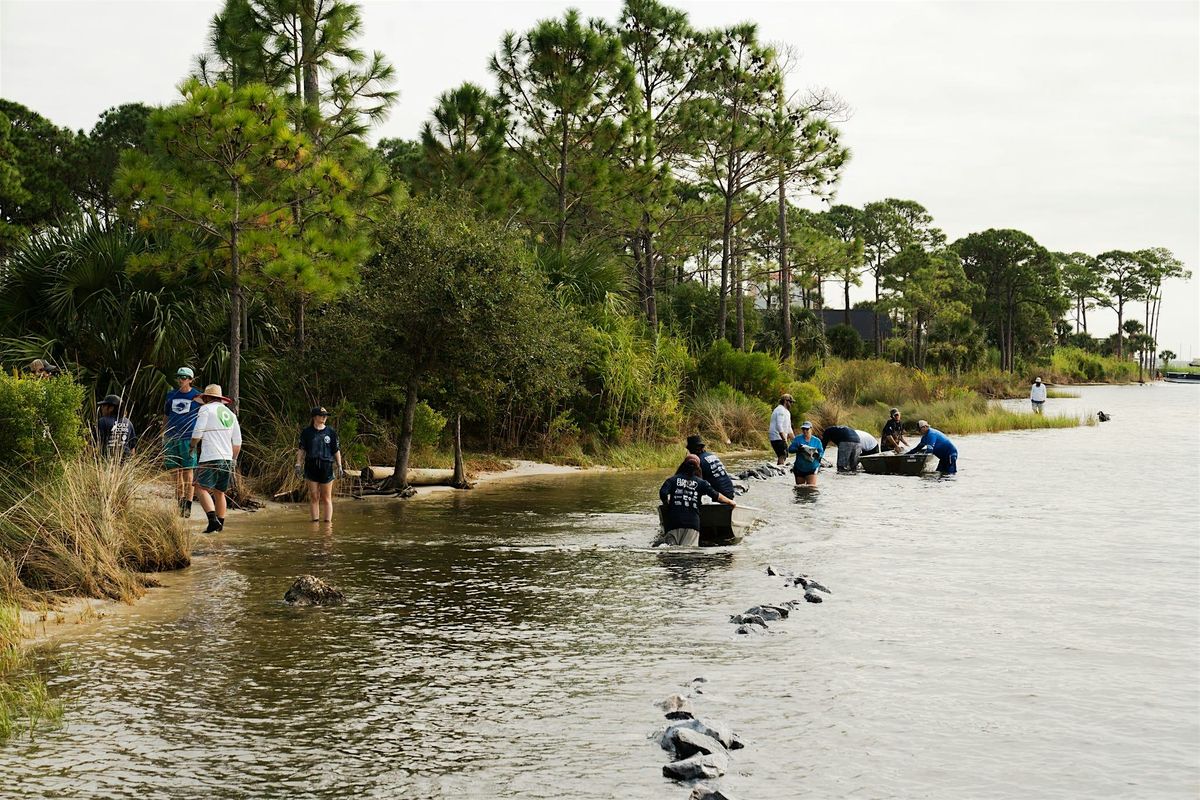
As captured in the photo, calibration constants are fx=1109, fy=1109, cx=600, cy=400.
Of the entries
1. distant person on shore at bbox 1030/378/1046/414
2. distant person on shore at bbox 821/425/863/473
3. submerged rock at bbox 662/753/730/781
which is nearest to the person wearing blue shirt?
distant person on shore at bbox 821/425/863/473

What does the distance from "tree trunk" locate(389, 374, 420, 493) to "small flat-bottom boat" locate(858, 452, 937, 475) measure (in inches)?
499

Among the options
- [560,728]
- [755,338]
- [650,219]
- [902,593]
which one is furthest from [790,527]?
[755,338]

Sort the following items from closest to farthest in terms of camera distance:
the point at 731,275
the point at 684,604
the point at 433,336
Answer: the point at 684,604 → the point at 433,336 → the point at 731,275

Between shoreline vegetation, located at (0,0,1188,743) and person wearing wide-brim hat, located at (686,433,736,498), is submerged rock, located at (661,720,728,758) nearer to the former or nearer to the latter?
Result: shoreline vegetation, located at (0,0,1188,743)

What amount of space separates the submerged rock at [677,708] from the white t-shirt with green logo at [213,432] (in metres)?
9.96

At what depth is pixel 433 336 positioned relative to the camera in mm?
21312

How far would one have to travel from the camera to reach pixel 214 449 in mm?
16094

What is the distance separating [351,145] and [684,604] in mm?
14686

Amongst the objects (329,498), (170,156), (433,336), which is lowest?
(329,498)

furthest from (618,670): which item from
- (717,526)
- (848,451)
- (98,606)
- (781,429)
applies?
(848,451)

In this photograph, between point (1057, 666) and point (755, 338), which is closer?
point (1057, 666)

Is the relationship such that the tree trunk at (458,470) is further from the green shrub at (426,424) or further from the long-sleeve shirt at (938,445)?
the long-sleeve shirt at (938,445)

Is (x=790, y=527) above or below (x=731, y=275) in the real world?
below

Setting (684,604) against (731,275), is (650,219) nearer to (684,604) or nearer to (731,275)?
(731,275)
